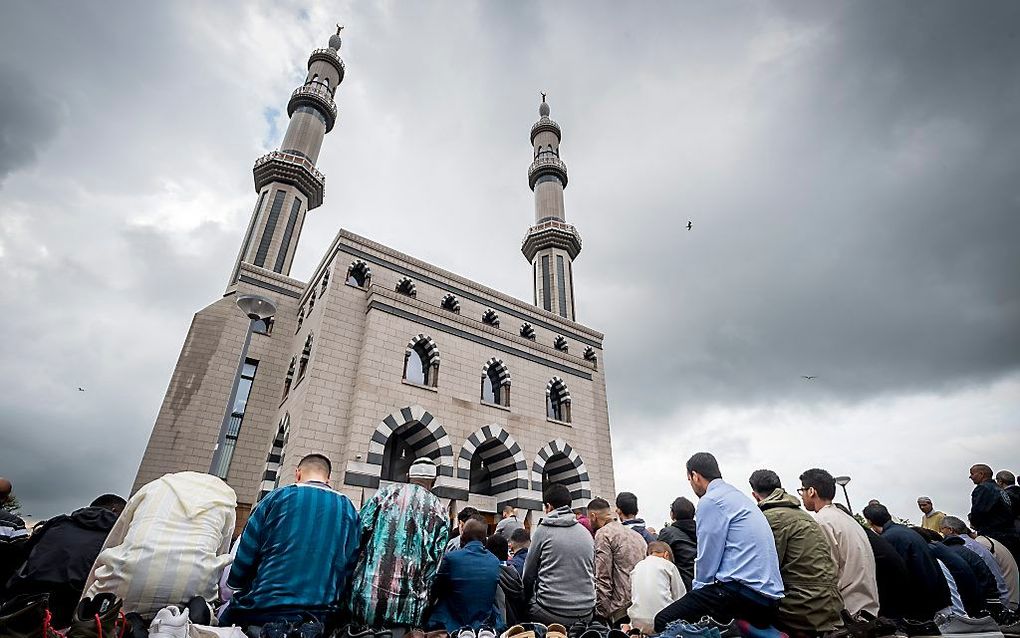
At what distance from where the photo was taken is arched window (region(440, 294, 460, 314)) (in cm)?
1628

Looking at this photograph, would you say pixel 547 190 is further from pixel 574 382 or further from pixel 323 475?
pixel 323 475

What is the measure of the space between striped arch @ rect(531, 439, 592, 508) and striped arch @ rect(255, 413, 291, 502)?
698 centimetres

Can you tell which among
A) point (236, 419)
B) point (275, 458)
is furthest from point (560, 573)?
point (236, 419)

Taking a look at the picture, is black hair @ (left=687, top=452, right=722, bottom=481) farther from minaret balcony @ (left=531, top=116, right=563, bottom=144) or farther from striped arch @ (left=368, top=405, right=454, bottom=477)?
minaret balcony @ (left=531, top=116, right=563, bottom=144)

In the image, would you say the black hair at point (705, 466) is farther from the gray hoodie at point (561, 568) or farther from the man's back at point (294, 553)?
the man's back at point (294, 553)

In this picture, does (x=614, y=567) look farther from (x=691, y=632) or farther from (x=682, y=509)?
(x=691, y=632)

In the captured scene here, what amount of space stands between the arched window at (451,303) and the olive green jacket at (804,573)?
→ 1328 cm

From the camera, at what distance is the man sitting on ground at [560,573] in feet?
13.6

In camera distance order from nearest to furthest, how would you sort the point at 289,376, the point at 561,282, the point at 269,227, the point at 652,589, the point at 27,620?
the point at 27,620 < the point at 652,589 < the point at 289,376 < the point at 269,227 < the point at 561,282

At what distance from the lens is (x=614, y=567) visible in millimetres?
4777

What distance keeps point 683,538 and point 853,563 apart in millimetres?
1332

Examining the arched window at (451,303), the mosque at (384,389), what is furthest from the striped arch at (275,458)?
the arched window at (451,303)

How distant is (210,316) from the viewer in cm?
1482

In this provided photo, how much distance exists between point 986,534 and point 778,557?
16.9 ft
